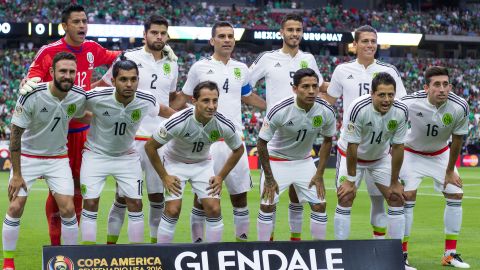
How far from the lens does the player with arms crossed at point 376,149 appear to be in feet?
30.0

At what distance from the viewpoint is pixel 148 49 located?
1012cm

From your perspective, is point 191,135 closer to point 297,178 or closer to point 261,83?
point 297,178

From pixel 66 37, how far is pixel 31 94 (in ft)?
4.65

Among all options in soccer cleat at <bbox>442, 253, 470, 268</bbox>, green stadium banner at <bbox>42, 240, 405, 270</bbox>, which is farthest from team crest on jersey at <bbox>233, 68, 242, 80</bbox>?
soccer cleat at <bbox>442, 253, 470, 268</bbox>

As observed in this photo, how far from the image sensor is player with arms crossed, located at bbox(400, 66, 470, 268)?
970cm

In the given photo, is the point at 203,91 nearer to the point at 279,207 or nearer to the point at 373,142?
the point at 373,142

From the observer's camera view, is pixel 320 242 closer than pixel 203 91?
Yes

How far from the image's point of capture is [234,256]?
25.3ft

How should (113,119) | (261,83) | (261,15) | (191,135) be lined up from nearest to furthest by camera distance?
(113,119), (191,135), (261,83), (261,15)

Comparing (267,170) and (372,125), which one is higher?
(372,125)

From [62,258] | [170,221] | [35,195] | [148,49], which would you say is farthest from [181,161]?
[35,195]

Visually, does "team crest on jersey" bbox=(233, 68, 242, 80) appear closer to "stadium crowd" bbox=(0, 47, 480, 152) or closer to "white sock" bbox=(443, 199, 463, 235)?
"white sock" bbox=(443, 199, 463, 235)

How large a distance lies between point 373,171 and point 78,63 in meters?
3.66

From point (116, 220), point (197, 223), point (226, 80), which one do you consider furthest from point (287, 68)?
point (116, 220)
